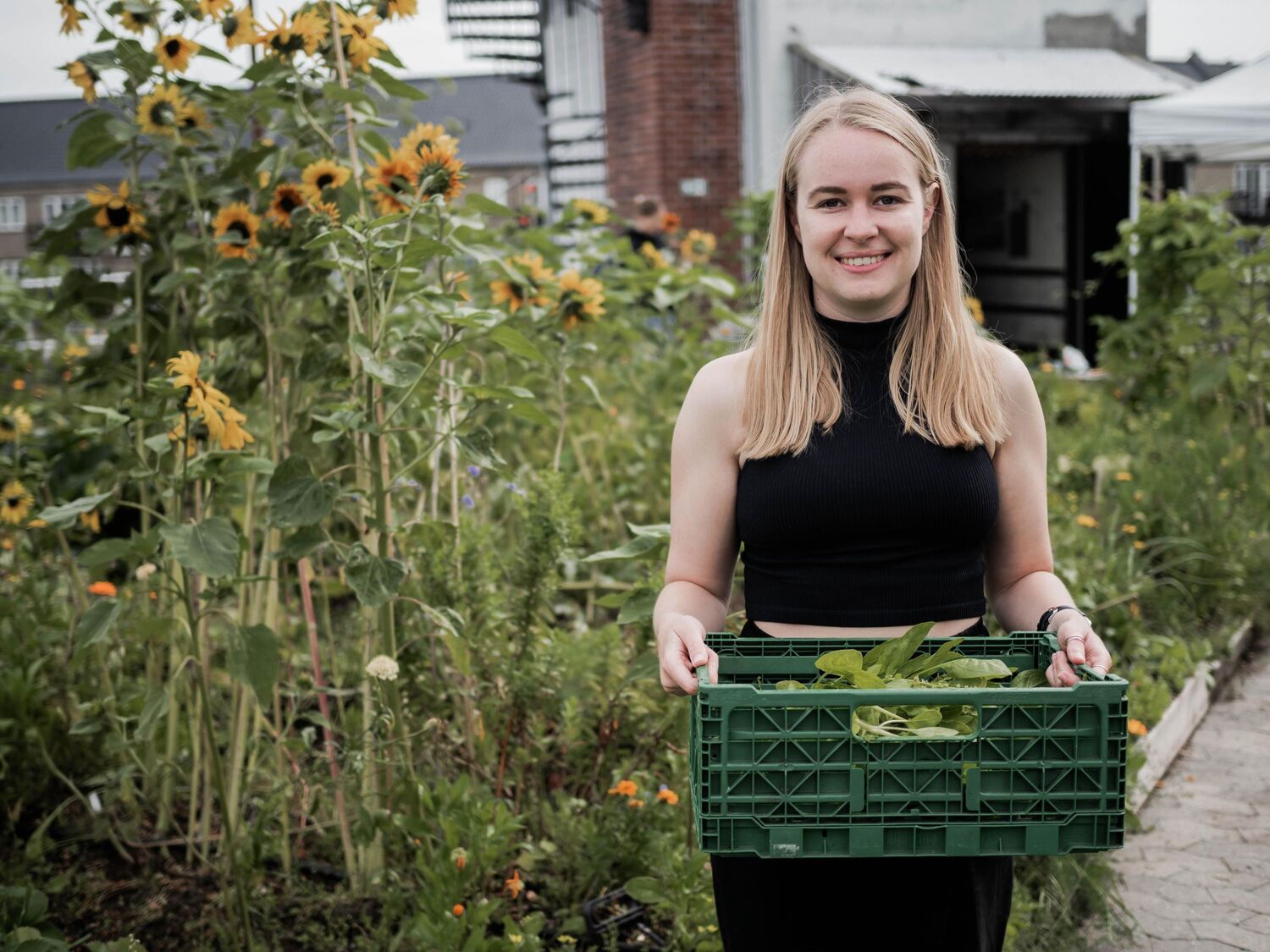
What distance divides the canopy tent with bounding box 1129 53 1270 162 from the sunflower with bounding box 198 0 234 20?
7.67 metres

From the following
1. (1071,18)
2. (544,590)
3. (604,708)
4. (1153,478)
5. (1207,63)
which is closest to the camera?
(544,590)

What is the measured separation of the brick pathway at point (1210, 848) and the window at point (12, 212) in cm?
343

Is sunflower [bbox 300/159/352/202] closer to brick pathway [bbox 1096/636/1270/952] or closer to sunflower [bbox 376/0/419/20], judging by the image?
sunflower [bbox 376/0/419/20]

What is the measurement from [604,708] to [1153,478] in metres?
3.39

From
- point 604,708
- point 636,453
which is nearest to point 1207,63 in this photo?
point 636,453

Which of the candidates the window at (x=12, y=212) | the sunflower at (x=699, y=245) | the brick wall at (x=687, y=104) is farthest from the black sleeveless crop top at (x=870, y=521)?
the brick wall at (x=687, y=104)

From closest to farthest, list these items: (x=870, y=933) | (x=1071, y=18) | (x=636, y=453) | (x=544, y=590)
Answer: (x=870, y=933)
(x=544, y=590)
(x=636, y=453)
(x=1071, y=18)

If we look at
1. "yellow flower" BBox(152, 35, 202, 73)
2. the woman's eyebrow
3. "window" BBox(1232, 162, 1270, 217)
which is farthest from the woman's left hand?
"window" BBox(1232, 162, 1270, 217)

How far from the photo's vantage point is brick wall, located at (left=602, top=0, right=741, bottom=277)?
1205 cm

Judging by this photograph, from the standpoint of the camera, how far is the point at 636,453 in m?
5.05

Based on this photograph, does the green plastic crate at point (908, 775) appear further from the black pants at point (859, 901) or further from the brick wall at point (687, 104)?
the brick wall at point (687, 104)

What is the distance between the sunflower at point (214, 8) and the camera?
102 inches

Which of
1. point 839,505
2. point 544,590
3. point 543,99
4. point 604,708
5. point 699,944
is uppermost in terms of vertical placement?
A: point 543,99

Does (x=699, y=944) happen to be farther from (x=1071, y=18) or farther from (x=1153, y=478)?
(x=1071, y=18)
